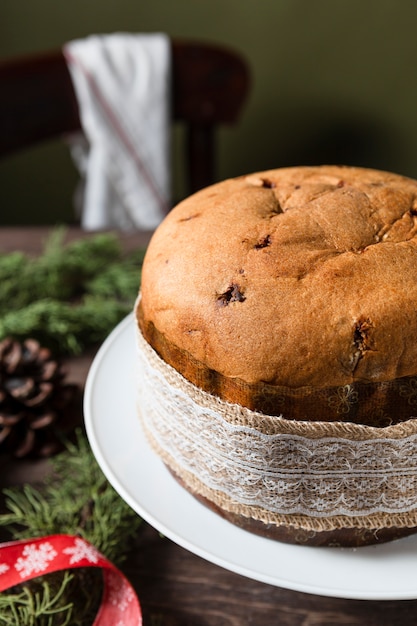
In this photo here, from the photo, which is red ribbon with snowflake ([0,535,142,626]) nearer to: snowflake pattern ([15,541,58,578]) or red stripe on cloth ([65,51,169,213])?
snowflake pattern ([15,541,58,578])

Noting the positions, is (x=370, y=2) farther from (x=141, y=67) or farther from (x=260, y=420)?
(x=260, y=420)

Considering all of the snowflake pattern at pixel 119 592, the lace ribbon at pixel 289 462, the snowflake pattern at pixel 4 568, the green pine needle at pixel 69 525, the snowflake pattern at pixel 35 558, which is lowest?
the green pine needle at pixel 69 525

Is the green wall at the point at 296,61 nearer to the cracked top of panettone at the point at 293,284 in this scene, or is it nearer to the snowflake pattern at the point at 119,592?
the cracked top of panettone at the point at 293,284

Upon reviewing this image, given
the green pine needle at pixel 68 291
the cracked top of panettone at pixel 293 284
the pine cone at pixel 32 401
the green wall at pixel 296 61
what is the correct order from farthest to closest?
the green wall at pixel 296 61 → the green pine needle at pixel 68 291 → the pine cone at pixel 32 401 → the cracked top of panettone at pixel 293 284

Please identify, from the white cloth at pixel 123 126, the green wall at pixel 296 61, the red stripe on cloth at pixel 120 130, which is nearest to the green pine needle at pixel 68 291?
the white cloth at pixel 123 126

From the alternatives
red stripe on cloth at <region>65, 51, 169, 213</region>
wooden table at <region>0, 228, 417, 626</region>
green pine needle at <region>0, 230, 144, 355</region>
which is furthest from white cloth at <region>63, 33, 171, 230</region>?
wooden table at <region>0, 228, 417, 626</region>

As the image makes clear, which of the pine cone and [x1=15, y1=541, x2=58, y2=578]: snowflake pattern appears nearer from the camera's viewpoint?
[x1=15, y1=541, x2=58, y2=578]: snowflake pattern

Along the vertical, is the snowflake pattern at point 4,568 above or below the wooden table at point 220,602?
above

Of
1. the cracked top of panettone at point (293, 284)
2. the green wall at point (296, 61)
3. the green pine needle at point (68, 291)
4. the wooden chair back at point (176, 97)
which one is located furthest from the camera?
the green wall at point (296, 61)
